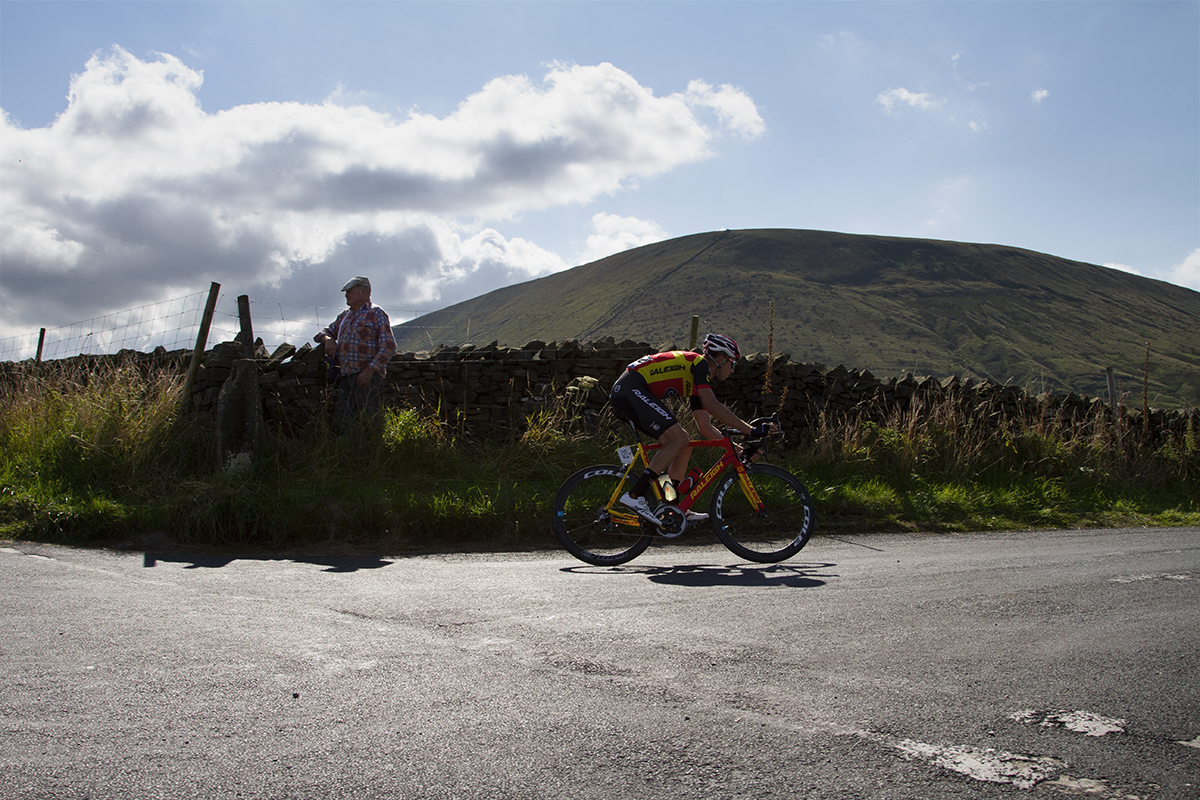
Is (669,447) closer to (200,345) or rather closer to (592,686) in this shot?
(592,686)

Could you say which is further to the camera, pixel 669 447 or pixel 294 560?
pixel 669 447

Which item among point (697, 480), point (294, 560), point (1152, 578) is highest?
point (697, 480)

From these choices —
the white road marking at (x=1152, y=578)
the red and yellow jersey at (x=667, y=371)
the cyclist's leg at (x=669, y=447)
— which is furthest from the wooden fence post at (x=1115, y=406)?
the cyclist's leg at (x=669, y=447)

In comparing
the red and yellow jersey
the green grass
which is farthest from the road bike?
the green grass

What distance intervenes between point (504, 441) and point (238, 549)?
380 cm

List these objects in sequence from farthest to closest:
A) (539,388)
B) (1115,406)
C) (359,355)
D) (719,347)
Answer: (1115,406) < (539,388) < (359,355) < (719,347)

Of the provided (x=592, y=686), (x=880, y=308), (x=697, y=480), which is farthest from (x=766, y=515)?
(x=880, y=308)

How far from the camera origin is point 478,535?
25.4ft

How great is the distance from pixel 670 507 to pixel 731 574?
93cm

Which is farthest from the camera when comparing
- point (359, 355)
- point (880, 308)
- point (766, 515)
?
point (880, 308)

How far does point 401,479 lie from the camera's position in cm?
859

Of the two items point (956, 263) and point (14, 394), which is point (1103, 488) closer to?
point (14, 394)

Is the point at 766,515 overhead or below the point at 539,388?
below

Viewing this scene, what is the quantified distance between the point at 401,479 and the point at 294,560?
217 centimetres
